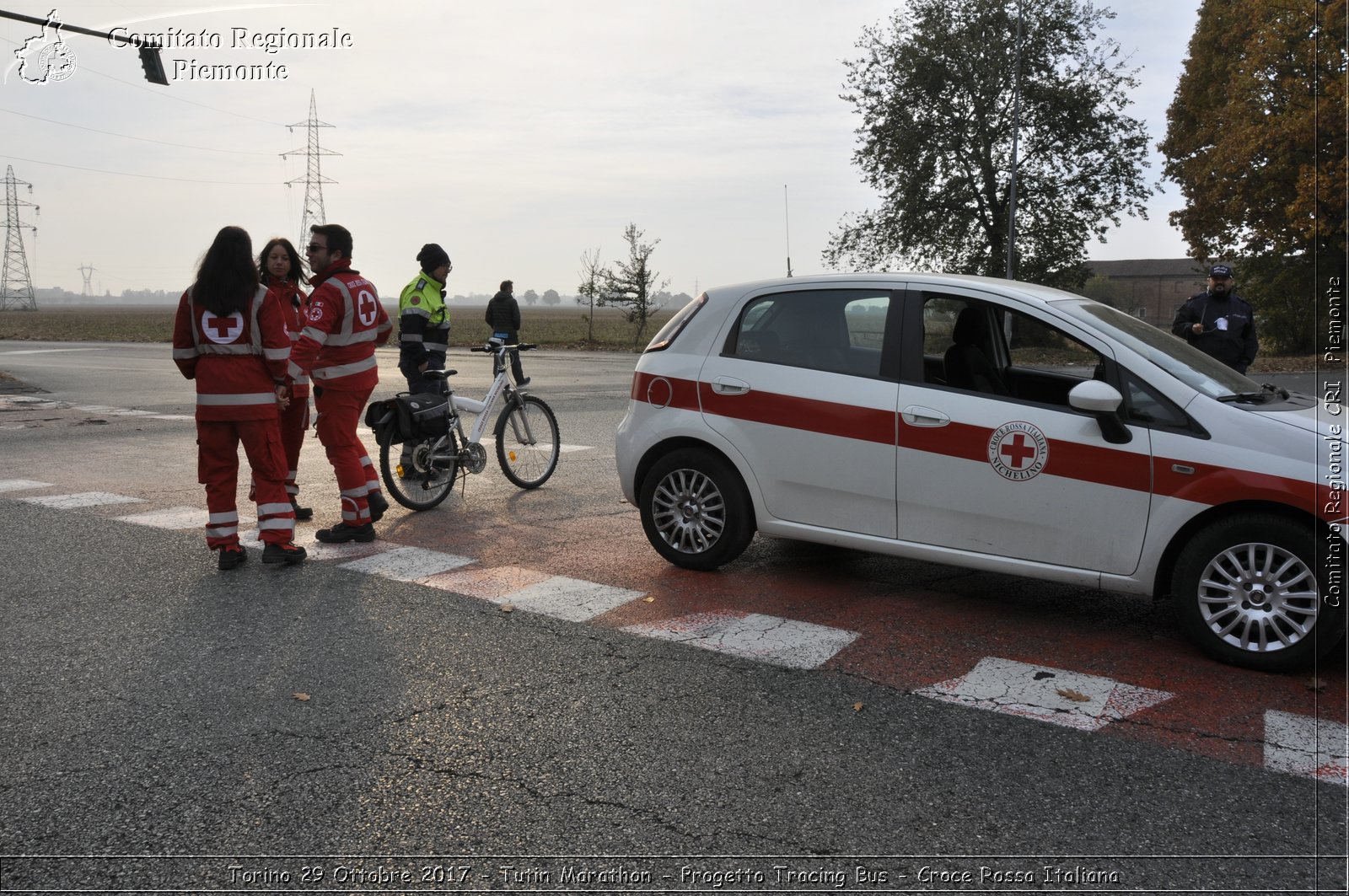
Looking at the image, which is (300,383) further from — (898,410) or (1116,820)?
(1116,820)

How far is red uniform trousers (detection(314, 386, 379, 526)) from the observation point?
7.08 metres

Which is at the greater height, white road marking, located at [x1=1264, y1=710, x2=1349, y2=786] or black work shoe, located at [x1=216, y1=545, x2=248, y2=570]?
black work shoe, located at [x1=216, y1=545, x2=248, y2=570]

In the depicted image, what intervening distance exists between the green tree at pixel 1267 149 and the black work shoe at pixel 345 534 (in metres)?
24.0

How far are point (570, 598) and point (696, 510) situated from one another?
0.89 m

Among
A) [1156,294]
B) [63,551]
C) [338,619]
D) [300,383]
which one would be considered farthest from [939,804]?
[1156,294]

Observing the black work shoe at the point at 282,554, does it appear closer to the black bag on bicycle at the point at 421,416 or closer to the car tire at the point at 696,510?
the black bag on bicycle at the point at 421,416

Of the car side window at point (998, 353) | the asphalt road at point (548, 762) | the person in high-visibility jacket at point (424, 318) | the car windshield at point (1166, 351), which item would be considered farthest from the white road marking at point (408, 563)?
the car windshield at point (1166, 351)

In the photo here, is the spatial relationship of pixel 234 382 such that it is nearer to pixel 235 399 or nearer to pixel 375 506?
pixel 235 399

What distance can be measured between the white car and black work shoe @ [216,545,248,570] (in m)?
2.30

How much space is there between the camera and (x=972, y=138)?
119 feet

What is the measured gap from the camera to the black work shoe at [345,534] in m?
7.09

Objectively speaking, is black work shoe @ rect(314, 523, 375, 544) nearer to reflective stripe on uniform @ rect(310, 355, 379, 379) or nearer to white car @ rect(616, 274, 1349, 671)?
reflective stripe on uniform @ rect(310, 355, 379, 379)

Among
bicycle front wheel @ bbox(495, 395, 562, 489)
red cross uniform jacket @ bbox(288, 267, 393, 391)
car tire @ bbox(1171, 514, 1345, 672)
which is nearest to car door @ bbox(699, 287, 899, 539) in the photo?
car tire @ bbox(1171, 514, 1345, 672)

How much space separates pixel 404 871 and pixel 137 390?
716 inches
